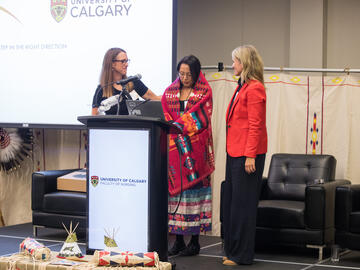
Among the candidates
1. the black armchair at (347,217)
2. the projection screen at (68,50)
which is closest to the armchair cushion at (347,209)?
the black armchair at (347,217)

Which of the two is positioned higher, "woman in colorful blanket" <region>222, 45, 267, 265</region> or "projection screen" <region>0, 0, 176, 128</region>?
"projection screen" <region>0, 0, 176, 128</region>

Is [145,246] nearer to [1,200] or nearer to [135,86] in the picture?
[135,86]

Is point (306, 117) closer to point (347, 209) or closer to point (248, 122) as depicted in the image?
point (347, 209)

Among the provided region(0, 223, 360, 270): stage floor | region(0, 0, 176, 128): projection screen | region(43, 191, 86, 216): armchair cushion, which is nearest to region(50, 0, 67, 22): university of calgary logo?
region(0, 0, 176, 128): projection screen

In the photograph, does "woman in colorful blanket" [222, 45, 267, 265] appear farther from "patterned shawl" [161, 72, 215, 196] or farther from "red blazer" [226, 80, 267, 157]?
"patterned shawl" [161, 72, 215, 196]

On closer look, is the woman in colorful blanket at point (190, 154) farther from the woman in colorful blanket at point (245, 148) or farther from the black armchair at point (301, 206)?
the black armchair at point (301, 206)

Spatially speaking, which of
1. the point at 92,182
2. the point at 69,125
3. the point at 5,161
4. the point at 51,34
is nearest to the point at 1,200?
the point at 5,161

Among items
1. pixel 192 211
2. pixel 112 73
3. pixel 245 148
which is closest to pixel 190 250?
pixel 192 211

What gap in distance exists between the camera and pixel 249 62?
4.36 metres

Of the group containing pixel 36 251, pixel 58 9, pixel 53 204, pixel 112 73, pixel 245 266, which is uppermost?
pixel 58 9

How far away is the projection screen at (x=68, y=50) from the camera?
5.59 meters

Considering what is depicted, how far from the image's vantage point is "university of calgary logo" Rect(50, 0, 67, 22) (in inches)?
235

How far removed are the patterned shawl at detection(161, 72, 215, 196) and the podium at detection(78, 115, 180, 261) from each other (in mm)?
1098

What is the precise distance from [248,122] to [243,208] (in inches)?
24.0
